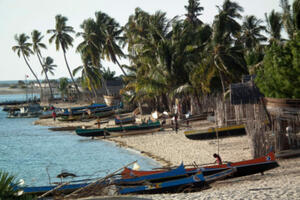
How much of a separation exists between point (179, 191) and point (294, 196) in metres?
4.63

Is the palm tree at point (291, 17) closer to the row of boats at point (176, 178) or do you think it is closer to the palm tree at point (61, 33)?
the row of boats at point (176, 178)

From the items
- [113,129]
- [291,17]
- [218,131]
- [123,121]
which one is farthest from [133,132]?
[291,17]

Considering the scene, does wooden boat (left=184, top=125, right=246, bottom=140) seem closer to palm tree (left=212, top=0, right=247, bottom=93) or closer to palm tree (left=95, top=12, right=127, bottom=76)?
palm tree (left=212, top=0, right=247, bottom=93)

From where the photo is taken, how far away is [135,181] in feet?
50.8

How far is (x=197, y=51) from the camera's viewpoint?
35.2 metres

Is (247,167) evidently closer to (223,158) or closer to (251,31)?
(223,158)

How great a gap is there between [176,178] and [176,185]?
67 centimetres

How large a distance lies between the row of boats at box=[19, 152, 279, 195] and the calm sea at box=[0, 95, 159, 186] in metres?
2.24

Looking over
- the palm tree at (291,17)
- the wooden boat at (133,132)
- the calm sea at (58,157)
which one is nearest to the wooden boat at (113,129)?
the wooden boat at (133,132)

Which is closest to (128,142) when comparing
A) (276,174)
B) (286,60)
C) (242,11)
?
(286,60)

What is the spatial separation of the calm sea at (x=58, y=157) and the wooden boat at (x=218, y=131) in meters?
4.17

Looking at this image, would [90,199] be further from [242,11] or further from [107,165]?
[242,11]

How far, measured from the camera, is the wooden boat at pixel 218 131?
24.6 metres

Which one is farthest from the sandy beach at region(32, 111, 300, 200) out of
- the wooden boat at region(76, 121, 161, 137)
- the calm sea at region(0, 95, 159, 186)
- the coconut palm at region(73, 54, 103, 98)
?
the coconut palm at region(73, 54, 103, 98)
